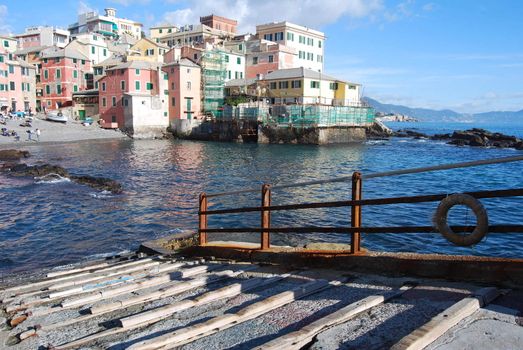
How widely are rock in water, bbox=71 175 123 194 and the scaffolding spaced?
48.9m

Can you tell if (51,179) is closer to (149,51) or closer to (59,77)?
(59,77)

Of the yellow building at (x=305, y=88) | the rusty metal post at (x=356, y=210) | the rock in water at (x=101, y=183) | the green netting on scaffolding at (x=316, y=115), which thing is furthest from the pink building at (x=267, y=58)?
the rusty metal post at (x=356, y=210)

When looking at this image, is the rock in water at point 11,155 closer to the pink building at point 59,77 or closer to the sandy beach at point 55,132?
the sandy beach at point 55,132

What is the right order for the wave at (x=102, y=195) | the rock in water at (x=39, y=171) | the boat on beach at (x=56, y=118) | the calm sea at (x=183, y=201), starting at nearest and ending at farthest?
1. the calm sea at (x=183, y=201)
2. the wave at (x=102, y=195)
3. the rock in water at (x=39, y=171)
4. the boat on beach at (x=56, y=118)

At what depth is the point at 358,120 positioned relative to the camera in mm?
72562

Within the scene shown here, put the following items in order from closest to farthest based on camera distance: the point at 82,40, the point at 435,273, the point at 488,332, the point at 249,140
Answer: the point at 488,332 → the point at 435,273 → the point at 249,140 → the point at 82,40

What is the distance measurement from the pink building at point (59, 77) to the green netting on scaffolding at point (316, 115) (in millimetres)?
41600

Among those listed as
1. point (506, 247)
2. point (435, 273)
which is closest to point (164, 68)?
point (506, 247)

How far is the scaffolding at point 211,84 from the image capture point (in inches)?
3108

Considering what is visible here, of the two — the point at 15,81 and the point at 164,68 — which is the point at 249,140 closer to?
the point at 164,68

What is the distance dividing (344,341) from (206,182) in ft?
91.5

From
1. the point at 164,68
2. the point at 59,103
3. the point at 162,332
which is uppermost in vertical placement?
the point at 164,68

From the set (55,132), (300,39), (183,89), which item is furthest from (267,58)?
(55,132)

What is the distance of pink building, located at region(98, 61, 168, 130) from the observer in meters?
73.8
